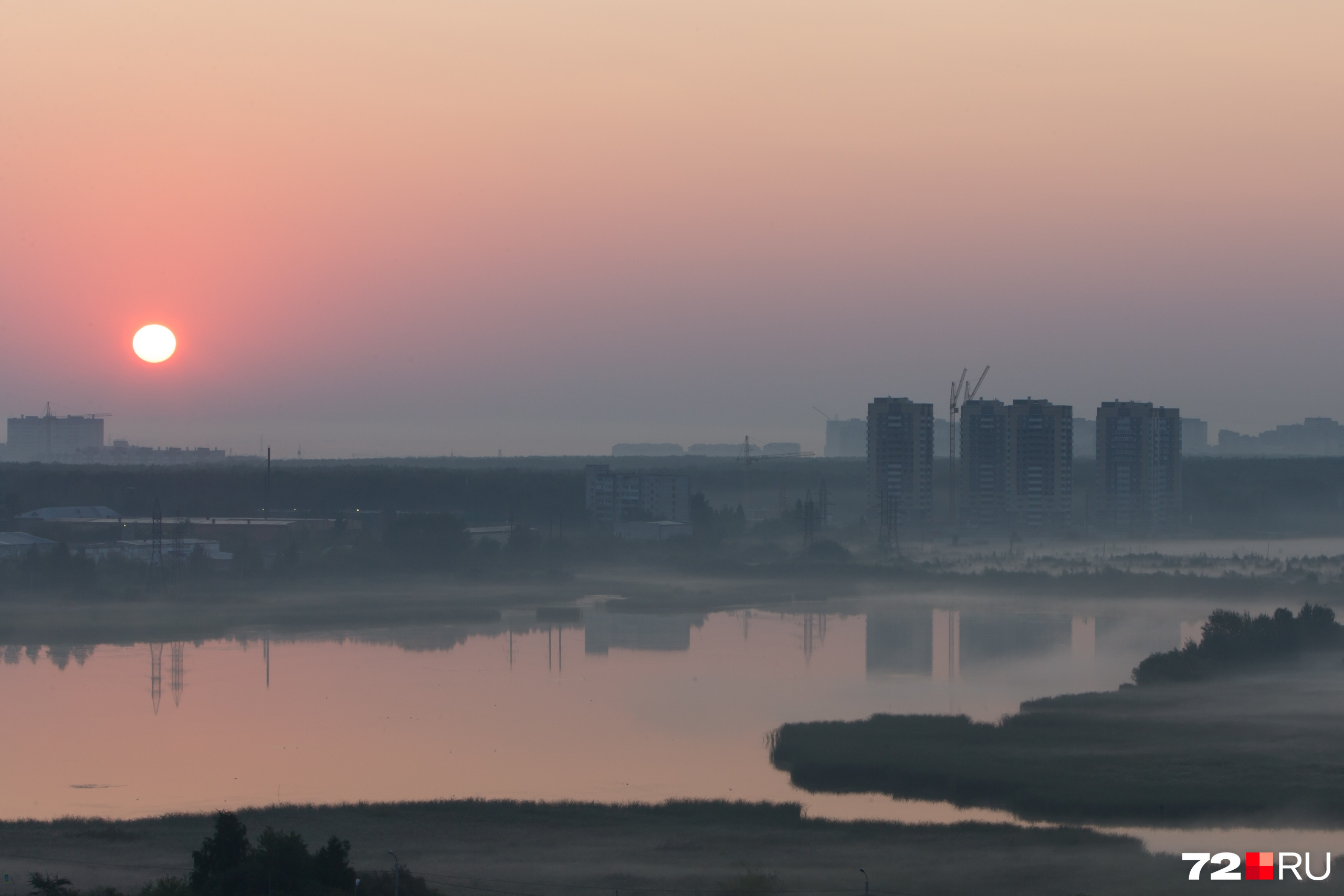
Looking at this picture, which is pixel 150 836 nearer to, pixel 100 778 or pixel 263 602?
pixel 100 778

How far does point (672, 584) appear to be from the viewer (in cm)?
4475

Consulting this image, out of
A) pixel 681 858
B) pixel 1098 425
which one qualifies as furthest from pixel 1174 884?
pixel 1098 425

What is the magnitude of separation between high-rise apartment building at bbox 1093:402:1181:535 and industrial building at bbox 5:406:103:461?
10091 centimetres

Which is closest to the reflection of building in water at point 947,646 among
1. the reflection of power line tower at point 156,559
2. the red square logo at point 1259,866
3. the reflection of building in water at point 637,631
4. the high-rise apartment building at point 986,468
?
the reflection of building in water at point 637,631

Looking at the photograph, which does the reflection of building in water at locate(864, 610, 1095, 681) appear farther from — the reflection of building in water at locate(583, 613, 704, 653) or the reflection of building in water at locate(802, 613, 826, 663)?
the reflection of building in water at locate(583, 613, 704, 653)

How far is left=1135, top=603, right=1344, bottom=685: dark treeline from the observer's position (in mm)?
23641

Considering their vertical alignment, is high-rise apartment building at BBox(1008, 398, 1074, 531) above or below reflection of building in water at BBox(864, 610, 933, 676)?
above

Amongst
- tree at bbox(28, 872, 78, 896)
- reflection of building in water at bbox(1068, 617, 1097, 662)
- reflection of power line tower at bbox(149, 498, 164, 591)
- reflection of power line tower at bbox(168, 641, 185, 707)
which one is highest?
reflection of power line tower at bbox(149, 498, 164, 591)

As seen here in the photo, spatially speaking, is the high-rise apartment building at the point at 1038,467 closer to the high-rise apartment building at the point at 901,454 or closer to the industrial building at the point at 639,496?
the high-rise apartment building at the point at 901,454

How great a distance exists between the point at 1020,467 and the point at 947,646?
41061mm

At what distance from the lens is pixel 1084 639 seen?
1266 inches

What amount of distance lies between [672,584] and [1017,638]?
14683 millimetres

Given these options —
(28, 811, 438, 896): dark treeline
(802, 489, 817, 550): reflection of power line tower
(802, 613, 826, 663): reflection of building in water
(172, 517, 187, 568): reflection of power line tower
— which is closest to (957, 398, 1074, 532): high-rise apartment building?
(802, 489, 817, 550): reflection of power line tower

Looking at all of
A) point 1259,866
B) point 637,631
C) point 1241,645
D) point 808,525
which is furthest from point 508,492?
point 1259,866
